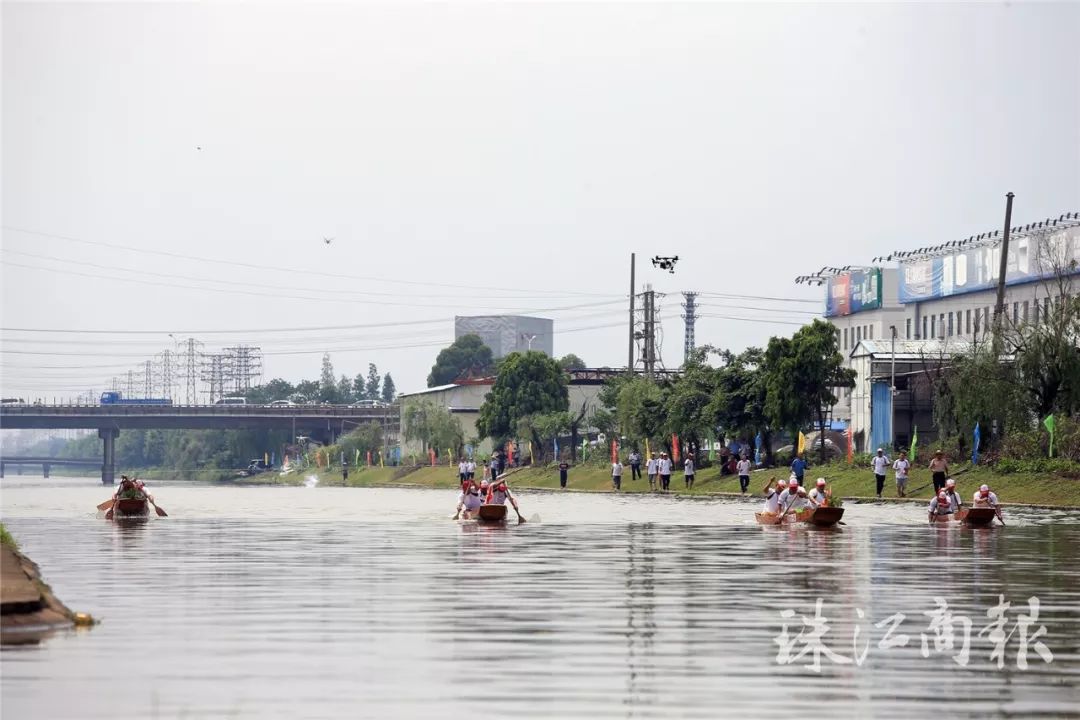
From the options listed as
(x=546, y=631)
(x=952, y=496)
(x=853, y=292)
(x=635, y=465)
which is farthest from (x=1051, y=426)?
(x=853, y=292)

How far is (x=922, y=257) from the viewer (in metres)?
131

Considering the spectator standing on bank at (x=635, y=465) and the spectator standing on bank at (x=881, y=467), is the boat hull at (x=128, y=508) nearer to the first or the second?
the spectator standing on bank at (x=881, y=467)

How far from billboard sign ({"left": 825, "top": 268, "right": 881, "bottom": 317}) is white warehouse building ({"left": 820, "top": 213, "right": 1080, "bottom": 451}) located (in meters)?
0.08

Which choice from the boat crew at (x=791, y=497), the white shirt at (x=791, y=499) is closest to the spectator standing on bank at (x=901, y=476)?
the white shirt at (x=791, y=499)

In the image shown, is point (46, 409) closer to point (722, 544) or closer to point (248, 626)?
point (722, 544)

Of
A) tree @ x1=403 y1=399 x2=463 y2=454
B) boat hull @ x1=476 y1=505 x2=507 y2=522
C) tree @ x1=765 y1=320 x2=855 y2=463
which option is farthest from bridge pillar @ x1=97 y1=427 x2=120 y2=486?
boat hull @ x1=476 y1=505 x2=507 y2=522

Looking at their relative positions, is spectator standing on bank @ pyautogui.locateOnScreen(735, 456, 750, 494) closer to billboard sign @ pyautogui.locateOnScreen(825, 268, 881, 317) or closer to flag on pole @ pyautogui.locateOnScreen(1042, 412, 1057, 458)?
flag on pole @ pyautogui.locateOnScreen(1042, 412, 1057, 458)

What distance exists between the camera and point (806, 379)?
84125 millimetres

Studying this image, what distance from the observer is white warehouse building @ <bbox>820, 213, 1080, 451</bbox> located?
90750 millimetres

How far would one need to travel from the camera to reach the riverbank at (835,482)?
58900 mm

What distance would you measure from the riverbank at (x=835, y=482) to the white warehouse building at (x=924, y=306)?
22.8 feet

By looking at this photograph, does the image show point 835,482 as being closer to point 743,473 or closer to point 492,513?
point 743,473

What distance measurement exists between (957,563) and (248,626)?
48.4 feet

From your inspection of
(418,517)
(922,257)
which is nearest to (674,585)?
(418,517)
